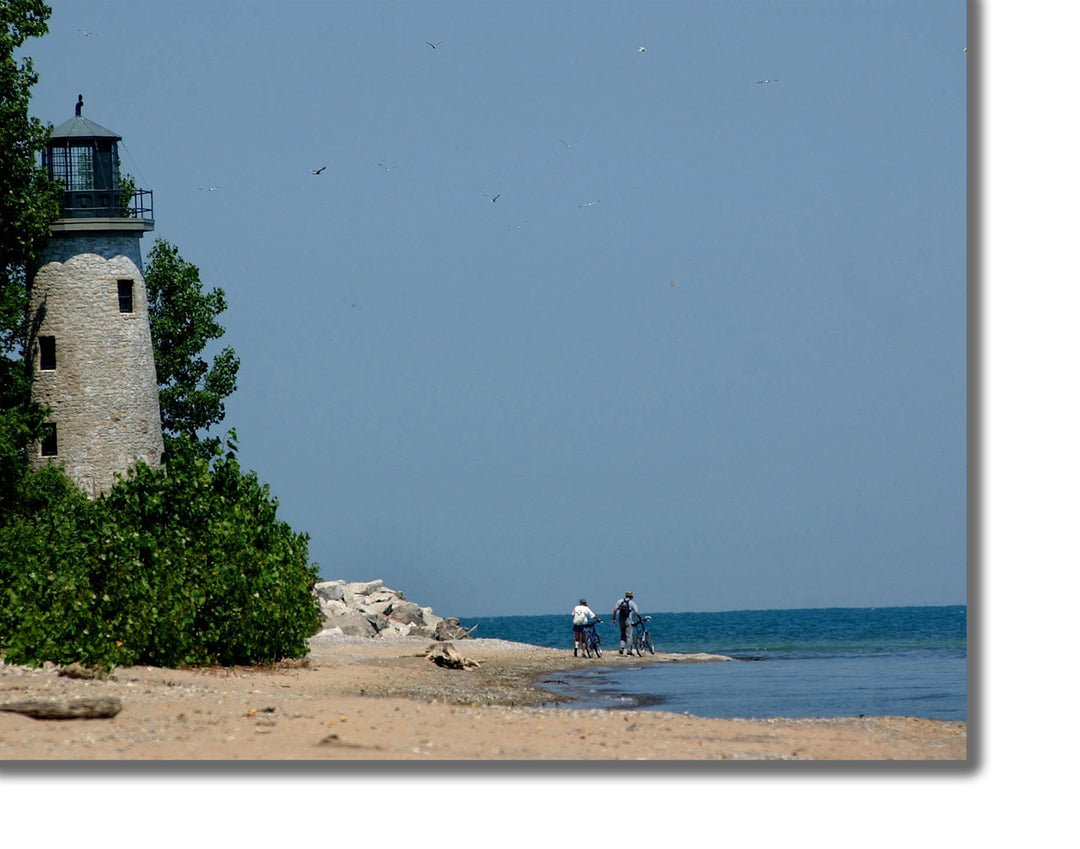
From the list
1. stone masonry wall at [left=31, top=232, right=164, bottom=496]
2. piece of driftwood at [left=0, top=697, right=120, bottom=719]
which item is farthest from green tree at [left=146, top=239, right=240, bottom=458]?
piece of driftwood at [left=0, top=697, right=120, bottom=719]

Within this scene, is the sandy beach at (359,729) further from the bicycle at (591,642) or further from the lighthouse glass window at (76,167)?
the lighthouse glass window at (76,167)

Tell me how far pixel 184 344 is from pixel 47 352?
4676mm

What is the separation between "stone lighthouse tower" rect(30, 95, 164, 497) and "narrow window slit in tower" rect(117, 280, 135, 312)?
24 millimetres

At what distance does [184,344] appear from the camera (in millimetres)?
39750

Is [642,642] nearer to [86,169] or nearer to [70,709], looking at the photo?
[86,169]

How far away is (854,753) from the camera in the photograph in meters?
15.0

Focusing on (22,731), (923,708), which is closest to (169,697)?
(22,731)

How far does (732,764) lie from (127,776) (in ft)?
16.6

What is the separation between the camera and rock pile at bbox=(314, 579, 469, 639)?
4378 cm

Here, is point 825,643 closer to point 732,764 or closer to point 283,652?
point 283,652

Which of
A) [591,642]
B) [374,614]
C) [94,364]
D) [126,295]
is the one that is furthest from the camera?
[374,614]

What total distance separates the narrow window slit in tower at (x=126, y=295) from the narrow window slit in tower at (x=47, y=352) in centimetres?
185

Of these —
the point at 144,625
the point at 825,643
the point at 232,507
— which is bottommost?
the point at 825,643

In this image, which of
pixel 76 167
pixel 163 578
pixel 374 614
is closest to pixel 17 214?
pixel 76 167
